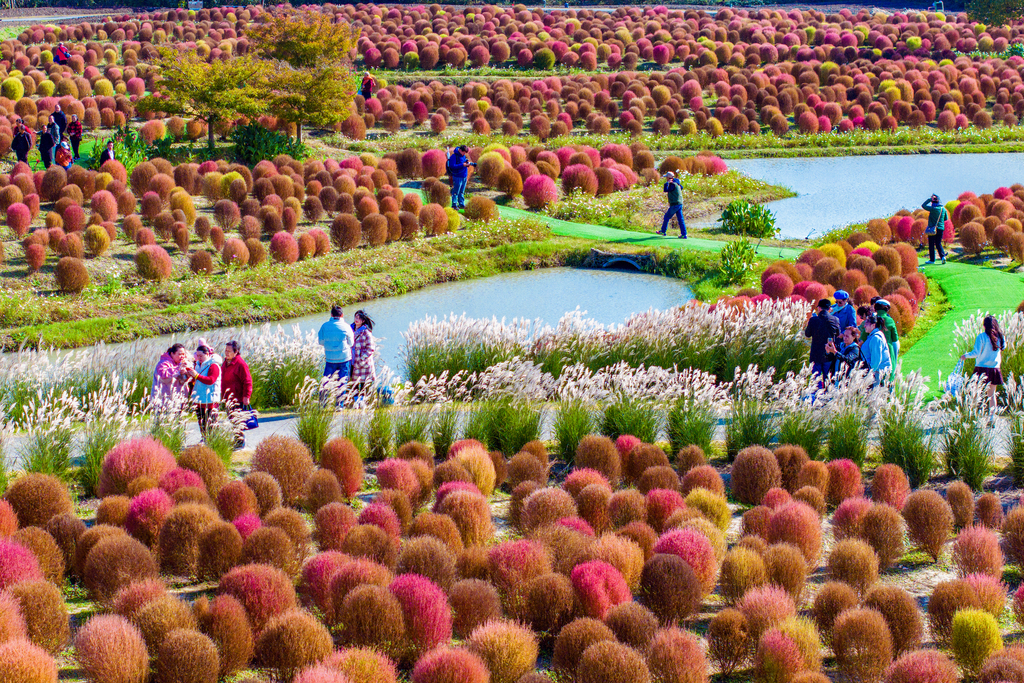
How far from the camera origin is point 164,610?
6.29 metres

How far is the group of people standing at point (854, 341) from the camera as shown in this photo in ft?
39.7

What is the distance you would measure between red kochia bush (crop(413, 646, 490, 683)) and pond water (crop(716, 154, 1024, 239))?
21064mm

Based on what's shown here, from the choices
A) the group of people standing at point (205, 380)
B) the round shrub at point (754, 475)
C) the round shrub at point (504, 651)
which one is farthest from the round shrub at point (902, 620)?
the group of people standing at point (205, 380)

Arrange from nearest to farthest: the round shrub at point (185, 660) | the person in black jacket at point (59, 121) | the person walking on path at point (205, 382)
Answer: the round shrub at point (185, 660)
the person walking on path at point (205, 382)
the person in black jacket at point (59, 121)

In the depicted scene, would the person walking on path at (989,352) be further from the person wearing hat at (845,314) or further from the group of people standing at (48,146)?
the group of people standing at (48,146)

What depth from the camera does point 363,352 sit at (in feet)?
41.9

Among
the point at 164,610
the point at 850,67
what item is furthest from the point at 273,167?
the point at 850,67

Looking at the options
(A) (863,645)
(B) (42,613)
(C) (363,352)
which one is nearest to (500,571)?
(A) (863,645)

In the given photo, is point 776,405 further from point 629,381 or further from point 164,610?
point 164,610

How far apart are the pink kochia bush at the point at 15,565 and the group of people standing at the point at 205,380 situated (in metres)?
3.67

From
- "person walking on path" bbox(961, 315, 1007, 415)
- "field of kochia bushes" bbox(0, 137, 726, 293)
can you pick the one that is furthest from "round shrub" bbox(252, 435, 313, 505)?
"field of kochia bushes" bbox(0, 137, 726, 293)

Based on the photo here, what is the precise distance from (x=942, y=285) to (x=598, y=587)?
49.4 ft

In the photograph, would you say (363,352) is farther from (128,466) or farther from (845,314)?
(845,314)

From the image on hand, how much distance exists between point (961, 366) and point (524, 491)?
19.6ft
